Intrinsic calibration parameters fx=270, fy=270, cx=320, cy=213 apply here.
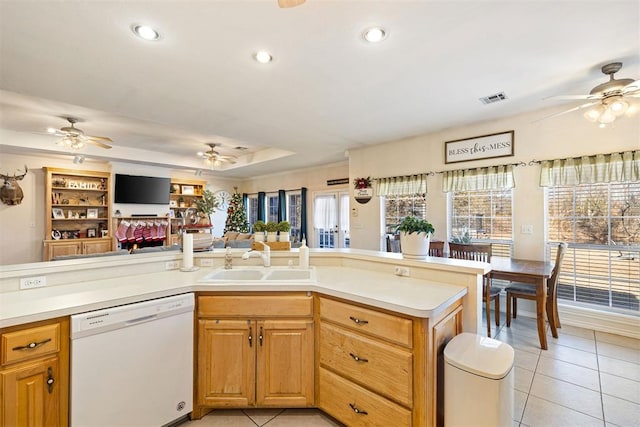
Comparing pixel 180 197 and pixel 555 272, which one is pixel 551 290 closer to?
pixel 555 272

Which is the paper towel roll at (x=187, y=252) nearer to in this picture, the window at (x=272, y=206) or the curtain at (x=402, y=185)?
the curtain at (x=402, y=185)

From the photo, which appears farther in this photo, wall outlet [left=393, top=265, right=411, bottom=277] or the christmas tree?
the christmas tree

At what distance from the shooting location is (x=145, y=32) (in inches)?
77.9

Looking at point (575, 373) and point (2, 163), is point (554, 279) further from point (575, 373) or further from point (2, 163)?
point (2, 163)

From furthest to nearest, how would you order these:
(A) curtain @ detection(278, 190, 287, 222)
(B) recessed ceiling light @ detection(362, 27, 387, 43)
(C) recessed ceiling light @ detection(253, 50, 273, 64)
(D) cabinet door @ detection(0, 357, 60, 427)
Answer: (A) curtain @ detection(278, 190, 287, 222) < (C) recessed ceiling light @ detection(253, 50, 273, 64) < (B) recessed ceiling light @ detection(362, 27, 387, 43) < (D) cabinet door @ detection(0, 357, 60, 427)

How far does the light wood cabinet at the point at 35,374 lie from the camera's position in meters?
1.29

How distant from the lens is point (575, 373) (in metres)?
2.38

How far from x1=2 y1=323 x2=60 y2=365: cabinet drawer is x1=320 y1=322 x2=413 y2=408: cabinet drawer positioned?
1476 millimetres

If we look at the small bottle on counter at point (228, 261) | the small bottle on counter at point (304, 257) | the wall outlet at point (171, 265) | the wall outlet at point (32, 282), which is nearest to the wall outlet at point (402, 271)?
the small bottle on counter at point (304, 257)

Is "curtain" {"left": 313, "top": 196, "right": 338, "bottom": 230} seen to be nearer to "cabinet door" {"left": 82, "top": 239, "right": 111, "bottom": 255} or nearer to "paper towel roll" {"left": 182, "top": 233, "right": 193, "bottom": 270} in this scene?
"paper towel roll" {"left": 182, "top": 233, "right": 193, "bottom": 270}

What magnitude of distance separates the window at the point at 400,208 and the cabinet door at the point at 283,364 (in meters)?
3.48

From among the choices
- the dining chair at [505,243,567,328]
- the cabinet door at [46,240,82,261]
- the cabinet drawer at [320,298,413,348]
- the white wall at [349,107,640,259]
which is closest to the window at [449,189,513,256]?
the white wall at [349,107,640,259]

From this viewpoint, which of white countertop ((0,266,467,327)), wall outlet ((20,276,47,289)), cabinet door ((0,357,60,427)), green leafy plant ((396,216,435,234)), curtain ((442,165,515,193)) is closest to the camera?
cabinet door ((0,357,60,427))

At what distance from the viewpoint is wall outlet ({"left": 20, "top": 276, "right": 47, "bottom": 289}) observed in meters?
1.74
